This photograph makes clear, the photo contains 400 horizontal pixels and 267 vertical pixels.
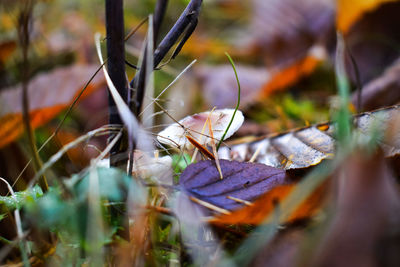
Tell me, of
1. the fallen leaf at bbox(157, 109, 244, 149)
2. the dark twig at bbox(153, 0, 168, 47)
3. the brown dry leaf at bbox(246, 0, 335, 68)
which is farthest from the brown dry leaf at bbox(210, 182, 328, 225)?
the brown dry leaf at bbox(246, 0, 335, 68)

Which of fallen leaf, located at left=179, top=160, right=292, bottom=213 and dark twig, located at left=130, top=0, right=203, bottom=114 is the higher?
dark twig, located at left=130, top=0, right=203, bottom=114

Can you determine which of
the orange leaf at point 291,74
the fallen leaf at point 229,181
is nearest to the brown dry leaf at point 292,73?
the orange leaf at point 291,74

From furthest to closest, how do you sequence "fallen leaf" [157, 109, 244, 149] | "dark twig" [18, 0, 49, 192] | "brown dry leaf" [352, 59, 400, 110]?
1. "brown dry leaf" [352, 59, 400, 110]
2. "fallen leaf" [157, 109, 244, 149]
3. "dark twig" [18, 0, 49, 192]

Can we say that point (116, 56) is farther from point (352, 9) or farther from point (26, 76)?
point (352, 9)

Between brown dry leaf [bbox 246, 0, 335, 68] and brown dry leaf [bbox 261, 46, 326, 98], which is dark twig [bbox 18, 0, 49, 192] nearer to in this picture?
brown dry leaf [bbox 261, 46, 326, 98]

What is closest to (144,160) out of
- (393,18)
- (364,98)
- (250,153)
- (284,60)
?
(250,153)

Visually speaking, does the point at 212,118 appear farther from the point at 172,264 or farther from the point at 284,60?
the point at 284,60

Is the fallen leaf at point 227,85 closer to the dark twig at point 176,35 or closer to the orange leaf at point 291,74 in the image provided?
the orange leaf at point 291,74
